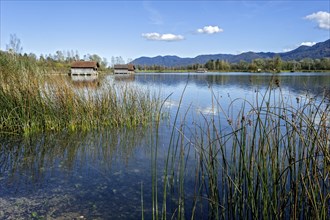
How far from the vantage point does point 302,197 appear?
101 inches

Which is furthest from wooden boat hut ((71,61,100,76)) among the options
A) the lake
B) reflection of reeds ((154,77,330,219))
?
reflection of reeds ((154,77,330,219))

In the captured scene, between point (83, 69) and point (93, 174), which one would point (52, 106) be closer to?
point (93, 174)

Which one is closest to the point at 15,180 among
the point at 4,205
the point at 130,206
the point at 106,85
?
the point at 4,205

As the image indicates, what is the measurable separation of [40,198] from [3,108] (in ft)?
14.2

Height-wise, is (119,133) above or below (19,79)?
below

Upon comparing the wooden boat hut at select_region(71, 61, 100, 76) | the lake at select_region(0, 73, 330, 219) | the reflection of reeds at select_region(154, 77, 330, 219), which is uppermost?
the wooden boat hut at select_region(71, 61, 100, 76)

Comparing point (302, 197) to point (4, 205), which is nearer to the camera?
point (302, 197)

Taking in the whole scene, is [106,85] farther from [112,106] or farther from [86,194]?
[86,194]

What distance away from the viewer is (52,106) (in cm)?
761

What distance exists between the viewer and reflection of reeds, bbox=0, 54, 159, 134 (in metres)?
7.06

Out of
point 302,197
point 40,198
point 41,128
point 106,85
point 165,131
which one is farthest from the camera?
point 106,85

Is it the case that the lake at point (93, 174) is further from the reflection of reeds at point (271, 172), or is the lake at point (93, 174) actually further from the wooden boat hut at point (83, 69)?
the wooden boat hut at point (83, 69)

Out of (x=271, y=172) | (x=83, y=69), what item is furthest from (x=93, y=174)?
(x=83, y=69)

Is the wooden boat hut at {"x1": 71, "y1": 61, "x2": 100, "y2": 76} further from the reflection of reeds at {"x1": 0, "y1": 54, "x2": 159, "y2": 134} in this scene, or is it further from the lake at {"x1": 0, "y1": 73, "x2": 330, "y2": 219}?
the lake at {"x1": 0, "y1": 73, "x2": 330, "y2": 219}
